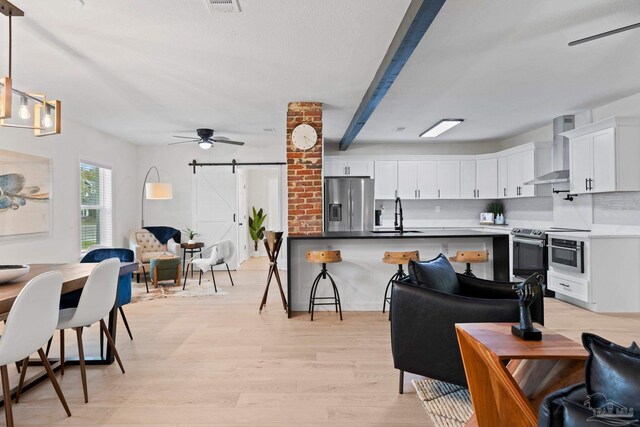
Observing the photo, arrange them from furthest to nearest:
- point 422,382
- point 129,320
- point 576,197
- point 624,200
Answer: point 576,197
point 624,200
point 129,320
point 422,382

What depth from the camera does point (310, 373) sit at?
9.33 ft

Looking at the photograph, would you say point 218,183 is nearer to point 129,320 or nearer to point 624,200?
point 129,320

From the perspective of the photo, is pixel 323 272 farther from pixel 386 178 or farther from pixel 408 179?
pixel 408 179

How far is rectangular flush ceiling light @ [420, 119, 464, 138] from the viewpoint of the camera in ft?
19.4

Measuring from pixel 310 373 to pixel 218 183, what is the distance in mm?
5713

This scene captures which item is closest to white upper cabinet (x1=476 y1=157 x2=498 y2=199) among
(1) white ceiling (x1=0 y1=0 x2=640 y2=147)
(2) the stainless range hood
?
(2) the stainless range hood

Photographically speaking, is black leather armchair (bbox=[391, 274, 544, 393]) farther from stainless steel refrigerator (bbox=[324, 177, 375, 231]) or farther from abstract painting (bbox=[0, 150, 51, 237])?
abstract painting (bbox=[0, 150, 51, 237])

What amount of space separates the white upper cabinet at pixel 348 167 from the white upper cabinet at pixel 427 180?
97 centimetres

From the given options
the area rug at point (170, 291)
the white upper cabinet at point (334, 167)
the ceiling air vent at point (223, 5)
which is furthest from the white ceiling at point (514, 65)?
the area rug at point (170, 291)

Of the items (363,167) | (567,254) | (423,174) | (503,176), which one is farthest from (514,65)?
(363,167)

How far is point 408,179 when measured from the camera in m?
7.48

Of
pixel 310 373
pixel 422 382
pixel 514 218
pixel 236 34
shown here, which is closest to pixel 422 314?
pixel 422 382

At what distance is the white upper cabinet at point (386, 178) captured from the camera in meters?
7.46

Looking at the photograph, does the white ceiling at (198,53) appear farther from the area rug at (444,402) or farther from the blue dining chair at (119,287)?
the area rug at (444,402)
